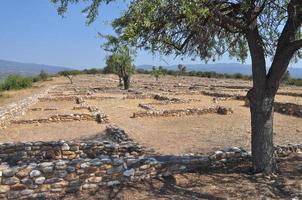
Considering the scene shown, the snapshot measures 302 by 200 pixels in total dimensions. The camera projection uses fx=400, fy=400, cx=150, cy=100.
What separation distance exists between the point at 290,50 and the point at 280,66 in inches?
16.1

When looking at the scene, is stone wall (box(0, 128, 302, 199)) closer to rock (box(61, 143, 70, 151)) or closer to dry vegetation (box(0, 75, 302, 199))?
dry vegetation (box(0, 75, 302, 199))

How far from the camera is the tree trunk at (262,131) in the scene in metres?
8.90

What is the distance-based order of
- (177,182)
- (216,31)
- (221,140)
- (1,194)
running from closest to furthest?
1. (1,194)
2. (177,182)
3. (216,31)
4. (221,140)

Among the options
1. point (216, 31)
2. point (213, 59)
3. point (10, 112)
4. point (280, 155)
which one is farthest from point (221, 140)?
point (10, 112)

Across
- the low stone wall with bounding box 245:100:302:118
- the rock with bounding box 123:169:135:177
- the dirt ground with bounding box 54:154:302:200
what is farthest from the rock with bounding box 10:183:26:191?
the low stone wall with bounding box 245:100:302:118

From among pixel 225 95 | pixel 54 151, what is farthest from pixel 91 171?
pixel 225 95

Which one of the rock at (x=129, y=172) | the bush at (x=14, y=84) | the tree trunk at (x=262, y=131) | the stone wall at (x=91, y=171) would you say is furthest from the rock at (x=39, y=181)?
the bush at (x=14, y=84)

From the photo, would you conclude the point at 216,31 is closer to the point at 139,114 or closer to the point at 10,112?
the point at 139,114

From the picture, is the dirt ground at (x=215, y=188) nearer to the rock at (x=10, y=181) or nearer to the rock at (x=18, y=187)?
the rock at (x=18, y=187)

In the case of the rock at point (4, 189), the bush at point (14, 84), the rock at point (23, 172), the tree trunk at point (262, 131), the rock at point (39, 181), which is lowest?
the bush at point (14, 84)

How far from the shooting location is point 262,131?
8.91m

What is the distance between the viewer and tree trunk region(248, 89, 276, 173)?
8.90 meters

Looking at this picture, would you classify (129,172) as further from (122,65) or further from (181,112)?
(122,65)

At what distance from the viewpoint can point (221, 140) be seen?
1431 centimetres
